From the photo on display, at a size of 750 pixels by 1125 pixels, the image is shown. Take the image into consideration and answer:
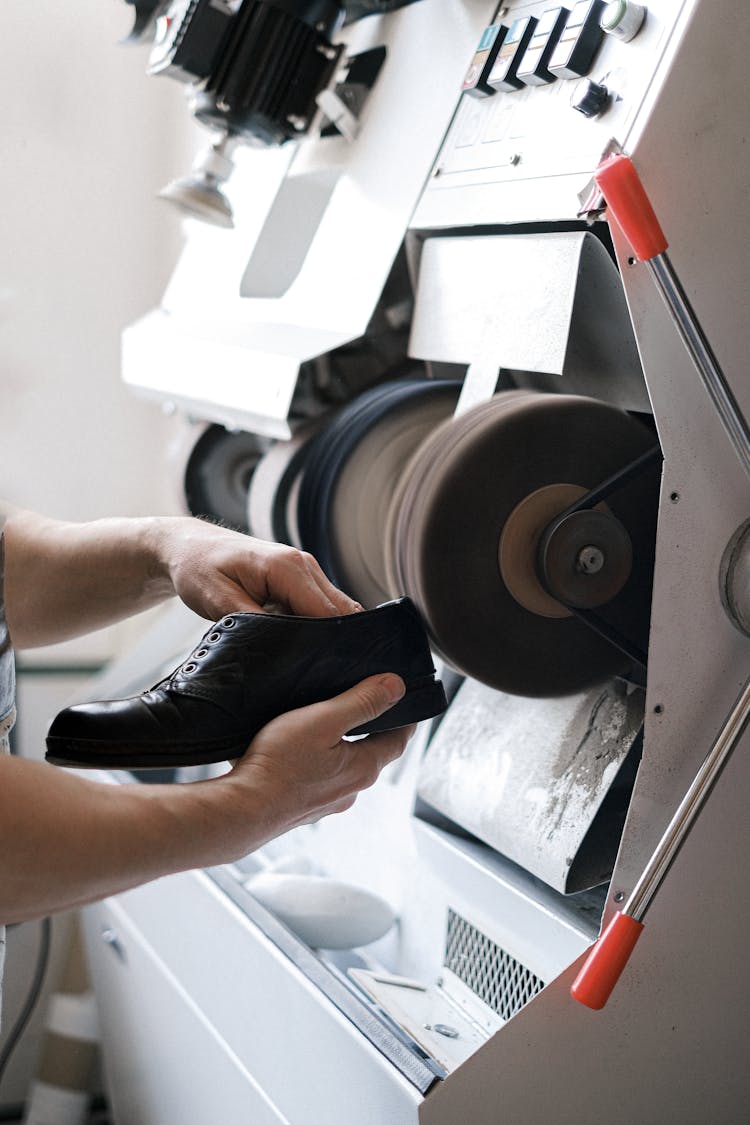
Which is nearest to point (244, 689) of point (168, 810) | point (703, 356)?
point (168, 810)

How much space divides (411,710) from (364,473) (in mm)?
462

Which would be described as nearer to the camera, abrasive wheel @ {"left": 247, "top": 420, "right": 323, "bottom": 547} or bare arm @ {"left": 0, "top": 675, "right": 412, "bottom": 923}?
bare arm @ {"left": 0, "top": 675, "right": 412, "bottom": 923}

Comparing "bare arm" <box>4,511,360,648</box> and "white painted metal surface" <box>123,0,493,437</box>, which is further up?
"white painted metal surface" <box>123,0,493,437</box>

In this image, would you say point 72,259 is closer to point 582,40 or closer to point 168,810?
point 582,40

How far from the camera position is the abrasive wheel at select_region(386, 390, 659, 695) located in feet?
3.43

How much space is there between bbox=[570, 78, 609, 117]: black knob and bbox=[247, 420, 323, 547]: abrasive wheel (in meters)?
0.54

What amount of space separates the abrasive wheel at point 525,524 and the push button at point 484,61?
12.3 inches

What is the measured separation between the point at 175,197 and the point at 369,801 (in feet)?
2.61

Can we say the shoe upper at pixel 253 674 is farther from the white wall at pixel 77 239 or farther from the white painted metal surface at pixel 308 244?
the white wall at pixel 77 239

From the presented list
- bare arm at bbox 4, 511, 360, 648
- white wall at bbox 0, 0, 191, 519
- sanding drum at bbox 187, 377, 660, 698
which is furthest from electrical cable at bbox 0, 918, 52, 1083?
sanding drum at bbox 187, 377, 660, 698

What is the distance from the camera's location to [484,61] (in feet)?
3.75

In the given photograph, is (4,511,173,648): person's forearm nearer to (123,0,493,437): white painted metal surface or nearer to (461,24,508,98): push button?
(123,0,493,437): white painted metal surface

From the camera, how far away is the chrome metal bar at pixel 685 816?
937 mm

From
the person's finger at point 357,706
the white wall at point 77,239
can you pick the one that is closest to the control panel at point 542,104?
the person's finger at point 357,706
